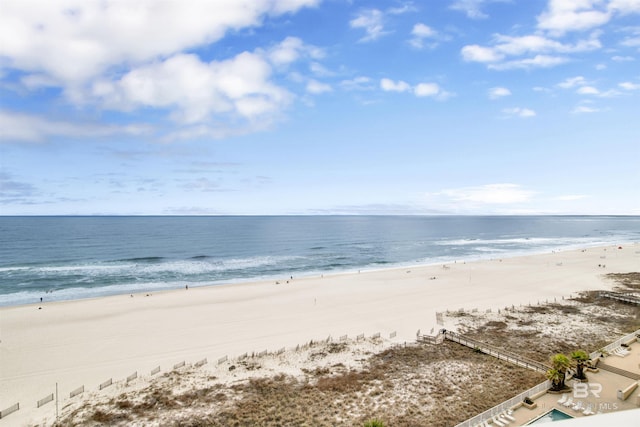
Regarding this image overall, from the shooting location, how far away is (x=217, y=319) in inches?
1382

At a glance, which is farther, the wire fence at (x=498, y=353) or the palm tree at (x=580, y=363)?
the wire fence at (x=498, y=353)

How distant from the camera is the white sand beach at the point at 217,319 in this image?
24594 millimetres

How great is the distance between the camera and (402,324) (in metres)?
32.8

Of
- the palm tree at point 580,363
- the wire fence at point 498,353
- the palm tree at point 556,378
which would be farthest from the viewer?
the wire fence at point 498,353

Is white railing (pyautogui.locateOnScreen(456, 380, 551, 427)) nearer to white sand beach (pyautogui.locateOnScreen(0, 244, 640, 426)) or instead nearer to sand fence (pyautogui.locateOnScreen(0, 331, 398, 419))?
white sand beach (pyautogui.locateOnScreen(0, 244, 640, 426))

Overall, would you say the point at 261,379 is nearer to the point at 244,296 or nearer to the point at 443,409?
the point at 443,409

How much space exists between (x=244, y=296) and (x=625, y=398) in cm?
3689

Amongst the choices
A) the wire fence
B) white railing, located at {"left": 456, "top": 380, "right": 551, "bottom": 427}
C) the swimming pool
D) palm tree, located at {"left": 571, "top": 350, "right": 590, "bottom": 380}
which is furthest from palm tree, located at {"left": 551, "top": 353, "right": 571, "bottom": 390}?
the wire fence

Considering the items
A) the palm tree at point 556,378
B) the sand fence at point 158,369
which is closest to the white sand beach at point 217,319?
the sand fence at point 158,369

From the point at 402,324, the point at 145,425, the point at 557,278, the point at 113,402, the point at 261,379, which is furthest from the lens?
the point at 557,278

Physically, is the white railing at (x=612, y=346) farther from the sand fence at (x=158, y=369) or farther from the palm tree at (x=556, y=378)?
the sand fence at (x=158, y=369)

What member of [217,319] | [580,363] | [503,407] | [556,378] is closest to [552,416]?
[503,407]

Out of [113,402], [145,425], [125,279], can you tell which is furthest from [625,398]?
[125,279]

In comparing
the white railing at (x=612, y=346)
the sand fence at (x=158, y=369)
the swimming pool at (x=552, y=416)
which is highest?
the white railing at (x=612, y=346)
